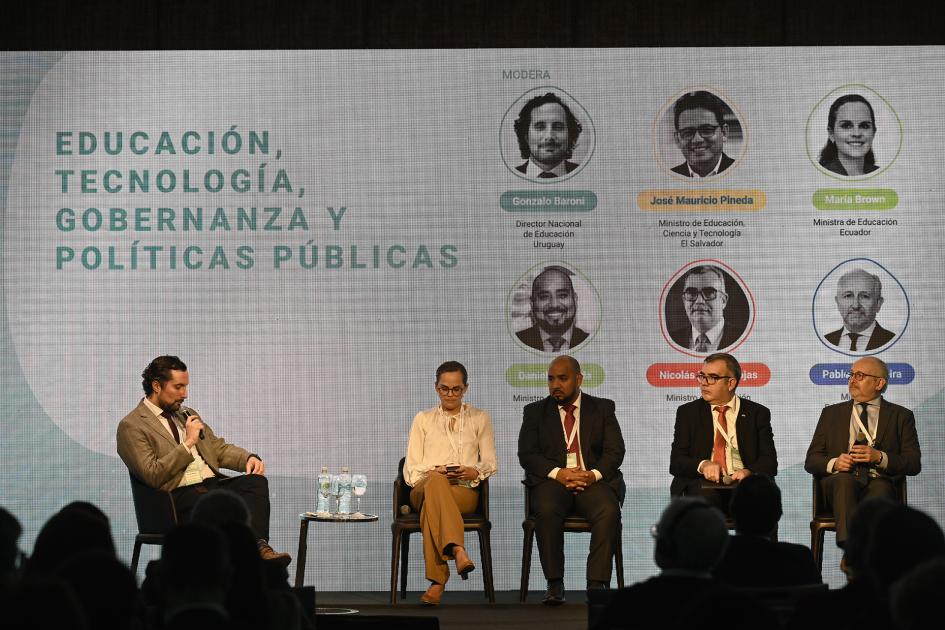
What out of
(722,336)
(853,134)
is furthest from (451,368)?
(853,134)

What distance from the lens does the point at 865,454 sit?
5.70 metres

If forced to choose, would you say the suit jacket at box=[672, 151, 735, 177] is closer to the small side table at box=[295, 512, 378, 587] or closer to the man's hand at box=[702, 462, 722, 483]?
the man's hand at box=[702, 462, 722, 483]

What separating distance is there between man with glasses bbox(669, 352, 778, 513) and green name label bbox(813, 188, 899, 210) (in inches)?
51.2

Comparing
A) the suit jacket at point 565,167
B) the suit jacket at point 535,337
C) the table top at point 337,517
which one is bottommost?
the table top at point 337,517

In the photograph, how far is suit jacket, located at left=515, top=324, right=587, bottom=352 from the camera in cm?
671

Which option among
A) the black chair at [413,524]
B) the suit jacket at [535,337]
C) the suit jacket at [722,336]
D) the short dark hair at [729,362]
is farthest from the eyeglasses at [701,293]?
the black chair at [413,524]

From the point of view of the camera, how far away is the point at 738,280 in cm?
675

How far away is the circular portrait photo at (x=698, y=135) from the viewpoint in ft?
22.2

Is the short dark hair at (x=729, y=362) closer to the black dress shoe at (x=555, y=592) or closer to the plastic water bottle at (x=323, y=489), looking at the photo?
the black dress shoe at (x=555, y=592)

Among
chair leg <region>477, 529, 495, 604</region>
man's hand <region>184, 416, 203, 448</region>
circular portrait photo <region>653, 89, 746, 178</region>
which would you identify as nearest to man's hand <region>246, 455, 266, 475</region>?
man's hand <region>184, 416, 203, 448</region>

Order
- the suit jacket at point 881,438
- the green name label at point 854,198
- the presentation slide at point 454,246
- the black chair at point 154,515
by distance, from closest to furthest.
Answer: the black chair at point 154,515 → the suit jacket at point 881,438 → the presentation slide at point 454,246 → the green name label at point 854,198

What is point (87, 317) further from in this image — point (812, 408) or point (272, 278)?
point (812, 408)

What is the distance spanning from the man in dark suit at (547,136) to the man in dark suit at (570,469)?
4.14 ft

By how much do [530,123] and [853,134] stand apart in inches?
70.5
